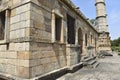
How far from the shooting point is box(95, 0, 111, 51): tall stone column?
19516 mm

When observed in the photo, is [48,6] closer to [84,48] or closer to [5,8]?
[5,8]

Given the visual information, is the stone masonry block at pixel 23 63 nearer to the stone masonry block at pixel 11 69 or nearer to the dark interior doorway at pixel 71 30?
the stone masonry block at pixel 11 69

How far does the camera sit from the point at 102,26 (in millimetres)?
19859

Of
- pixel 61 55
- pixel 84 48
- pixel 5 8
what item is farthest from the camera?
pixel 84 48

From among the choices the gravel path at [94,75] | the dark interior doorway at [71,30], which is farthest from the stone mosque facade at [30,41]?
the dark interior doorway at [71,30]

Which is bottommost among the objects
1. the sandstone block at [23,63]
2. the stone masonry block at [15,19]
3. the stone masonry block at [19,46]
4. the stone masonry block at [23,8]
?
the sandstone block at [23,63]

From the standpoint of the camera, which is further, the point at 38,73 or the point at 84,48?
the point at 84,48

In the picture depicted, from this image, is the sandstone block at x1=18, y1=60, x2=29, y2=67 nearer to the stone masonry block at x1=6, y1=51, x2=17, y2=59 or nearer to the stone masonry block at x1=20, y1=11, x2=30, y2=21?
the stone masonry block at x1=6, y1=51, x2=17, y2=59

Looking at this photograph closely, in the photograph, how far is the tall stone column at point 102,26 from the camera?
19.5 metres

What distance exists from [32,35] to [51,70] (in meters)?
1.70

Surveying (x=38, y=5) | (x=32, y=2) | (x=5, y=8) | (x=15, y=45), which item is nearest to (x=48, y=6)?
(x=38, y=5)

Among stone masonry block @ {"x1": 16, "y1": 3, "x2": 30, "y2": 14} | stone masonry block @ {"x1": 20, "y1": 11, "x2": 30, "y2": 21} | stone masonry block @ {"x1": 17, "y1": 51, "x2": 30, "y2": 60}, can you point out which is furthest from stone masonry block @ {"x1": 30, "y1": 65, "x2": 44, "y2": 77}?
stone masonry block @ {"x1": 16, "y1": 3, "x2": 30, "y2": 14}

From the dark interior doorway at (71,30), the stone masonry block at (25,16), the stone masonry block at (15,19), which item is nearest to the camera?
the stone masonry block at (25,16)

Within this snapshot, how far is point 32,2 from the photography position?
4.15 metres
